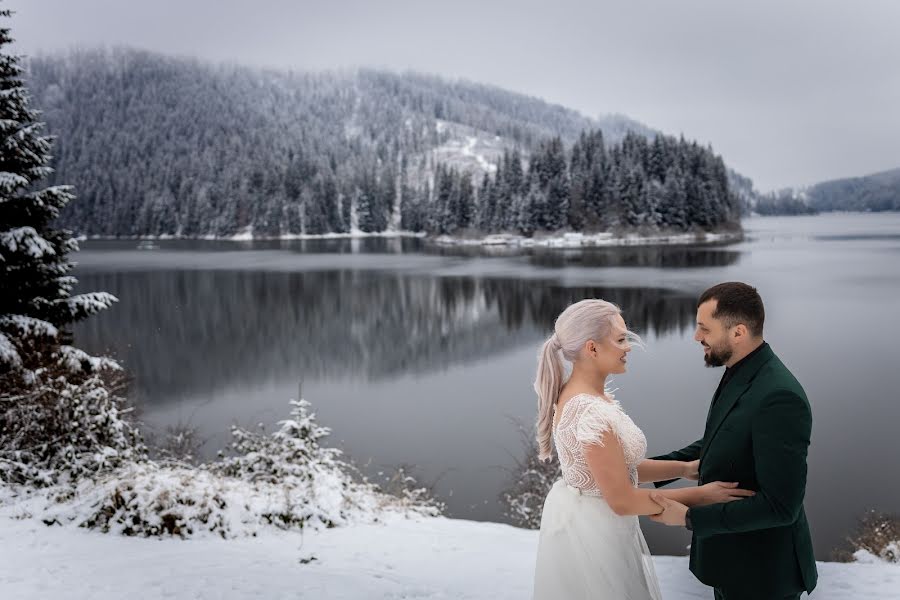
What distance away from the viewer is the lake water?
15.1 m

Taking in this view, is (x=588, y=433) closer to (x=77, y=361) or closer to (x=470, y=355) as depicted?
(x=77, y=361)

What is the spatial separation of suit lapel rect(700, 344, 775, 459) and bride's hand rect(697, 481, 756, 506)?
8.3 inches

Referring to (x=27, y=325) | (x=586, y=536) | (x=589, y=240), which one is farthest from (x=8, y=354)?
(x=589, y=240)

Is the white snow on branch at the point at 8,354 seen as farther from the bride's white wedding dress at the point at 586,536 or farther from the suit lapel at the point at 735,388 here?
the suit lapel at the point at 735,388

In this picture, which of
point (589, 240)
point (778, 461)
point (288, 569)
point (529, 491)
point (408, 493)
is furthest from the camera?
point (589, 240)

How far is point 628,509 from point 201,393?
69.6ft

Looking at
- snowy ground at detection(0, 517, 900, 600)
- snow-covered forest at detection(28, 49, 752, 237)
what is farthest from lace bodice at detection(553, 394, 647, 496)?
snow-covered forest at detection(28, 49, 752, 237)

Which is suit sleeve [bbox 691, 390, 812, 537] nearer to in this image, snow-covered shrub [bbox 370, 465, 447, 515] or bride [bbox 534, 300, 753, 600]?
bride [bbox 534, 300, 753, 600]

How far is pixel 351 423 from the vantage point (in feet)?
59.8

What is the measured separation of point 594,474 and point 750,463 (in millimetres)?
582

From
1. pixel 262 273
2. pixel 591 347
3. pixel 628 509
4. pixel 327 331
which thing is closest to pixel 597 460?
pixel 628 509

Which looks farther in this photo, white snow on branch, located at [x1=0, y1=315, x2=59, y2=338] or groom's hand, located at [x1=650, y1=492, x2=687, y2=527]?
white snow on branch, located at [x1=0, y1=315, x2=59, y2=338]

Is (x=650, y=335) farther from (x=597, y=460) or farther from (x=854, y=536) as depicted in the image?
(x=597, y=460)

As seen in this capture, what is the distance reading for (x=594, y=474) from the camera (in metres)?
2.46
